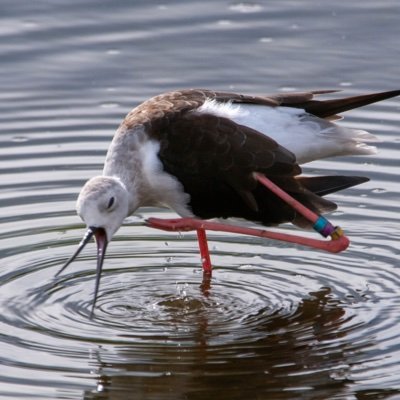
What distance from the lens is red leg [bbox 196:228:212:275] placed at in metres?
11.2

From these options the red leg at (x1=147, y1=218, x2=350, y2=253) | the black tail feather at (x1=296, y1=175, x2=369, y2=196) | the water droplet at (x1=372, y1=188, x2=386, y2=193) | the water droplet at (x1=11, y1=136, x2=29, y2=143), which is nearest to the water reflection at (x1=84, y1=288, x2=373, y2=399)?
the red leg at (x1=147, y1=218, x2=350, y2=253)

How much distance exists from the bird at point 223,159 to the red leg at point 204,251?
29cm

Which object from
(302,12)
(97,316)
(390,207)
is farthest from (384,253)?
(302,12)

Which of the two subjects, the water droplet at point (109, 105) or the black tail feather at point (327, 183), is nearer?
the black tail feather at point (327, 183)

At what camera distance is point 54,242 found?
1179 centimetres

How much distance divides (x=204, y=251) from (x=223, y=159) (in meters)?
1.07

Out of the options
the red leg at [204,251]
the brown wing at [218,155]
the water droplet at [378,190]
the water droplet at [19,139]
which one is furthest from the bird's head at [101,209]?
the water droplet at [19,139]

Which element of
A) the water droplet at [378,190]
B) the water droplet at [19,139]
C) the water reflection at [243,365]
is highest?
the water droplet at [19,139]

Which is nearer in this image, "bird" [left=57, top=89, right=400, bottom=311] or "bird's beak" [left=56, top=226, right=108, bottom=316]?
"bird's beak" [left=56, top=226, right=108, bottom=316]

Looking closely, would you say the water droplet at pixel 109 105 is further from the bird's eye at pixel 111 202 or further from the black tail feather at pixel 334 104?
the bird's eye at pixel 111 202

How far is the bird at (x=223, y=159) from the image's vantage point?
1051cm

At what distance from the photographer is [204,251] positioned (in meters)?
11.3

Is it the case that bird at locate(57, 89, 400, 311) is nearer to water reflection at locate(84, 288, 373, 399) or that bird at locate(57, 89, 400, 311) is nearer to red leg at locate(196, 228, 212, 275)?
red leg at locate(196, 228, 212, 275)

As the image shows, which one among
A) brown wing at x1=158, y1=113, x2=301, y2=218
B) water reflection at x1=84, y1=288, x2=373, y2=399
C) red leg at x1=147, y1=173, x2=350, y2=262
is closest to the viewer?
water reflection at x1=84, y1=288, x2=373, y2=399
